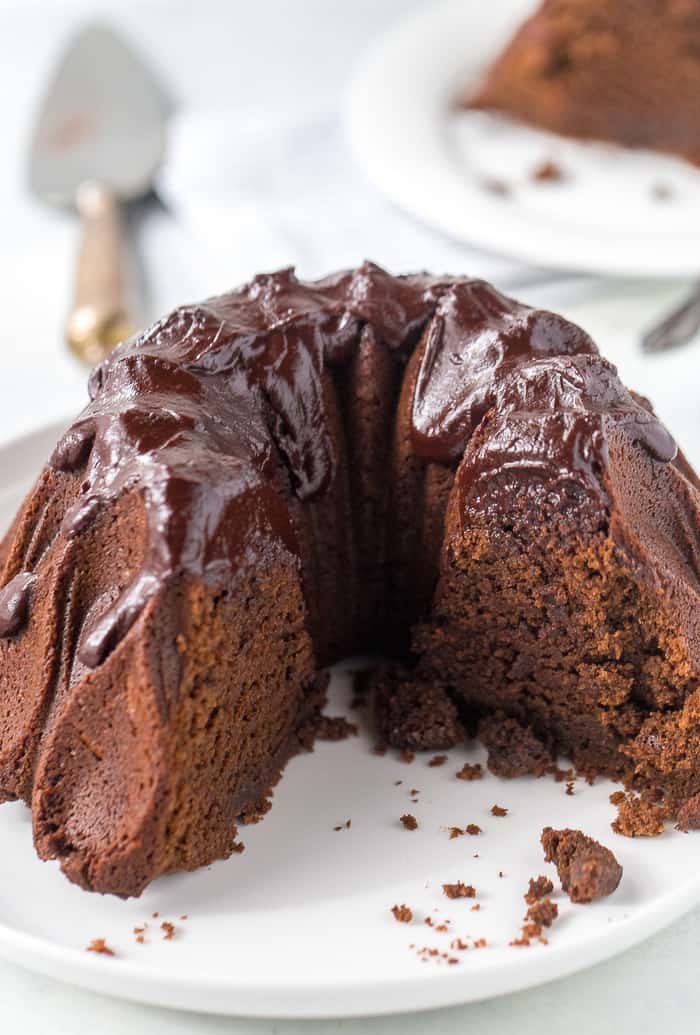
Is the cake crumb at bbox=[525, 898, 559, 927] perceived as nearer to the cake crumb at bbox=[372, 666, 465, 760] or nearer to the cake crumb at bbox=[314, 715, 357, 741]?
the cake crumb at bbox=[372, 666, 465, 760]

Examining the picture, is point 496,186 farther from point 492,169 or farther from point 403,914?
point 403,914

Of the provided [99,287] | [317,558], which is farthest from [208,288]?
[317,558]

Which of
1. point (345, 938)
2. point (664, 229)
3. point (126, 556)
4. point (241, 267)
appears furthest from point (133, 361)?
point (664, 229)

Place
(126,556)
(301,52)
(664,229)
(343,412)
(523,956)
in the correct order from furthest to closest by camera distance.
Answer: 1. (301,52)
2. (664,229)
3. (343,412)
4. (126,556)
5. (523,956)

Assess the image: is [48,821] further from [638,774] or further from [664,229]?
[664,229]

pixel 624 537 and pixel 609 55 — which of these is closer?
pixel 624 537
